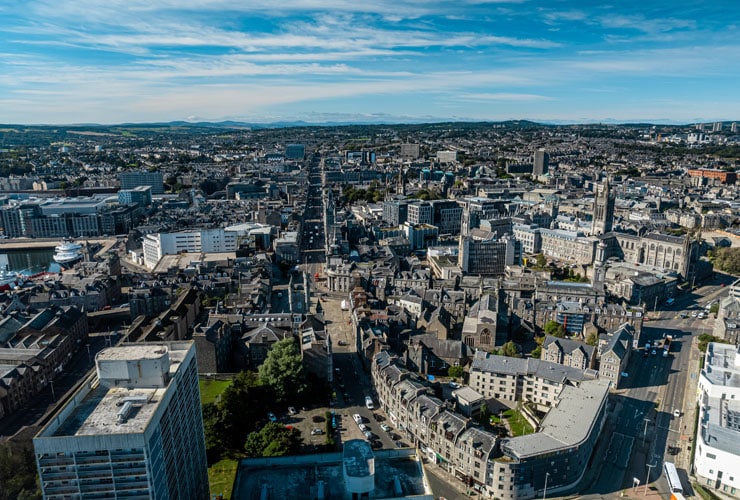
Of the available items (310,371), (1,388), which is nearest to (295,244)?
(310,371)

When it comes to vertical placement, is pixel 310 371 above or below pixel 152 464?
below

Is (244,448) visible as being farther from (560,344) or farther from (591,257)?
(591,257)

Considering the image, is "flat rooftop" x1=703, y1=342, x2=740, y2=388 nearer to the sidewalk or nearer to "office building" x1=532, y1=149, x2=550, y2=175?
the sidewalk

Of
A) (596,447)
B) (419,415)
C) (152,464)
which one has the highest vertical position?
(152,464)

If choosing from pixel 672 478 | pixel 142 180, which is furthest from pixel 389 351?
pixel 142 180

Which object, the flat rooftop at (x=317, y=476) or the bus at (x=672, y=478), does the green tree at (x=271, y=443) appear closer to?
the flat rooftop at (x=317, y=476)

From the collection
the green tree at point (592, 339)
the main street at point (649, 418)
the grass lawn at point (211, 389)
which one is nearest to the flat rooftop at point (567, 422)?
the main street at point (649, 418)

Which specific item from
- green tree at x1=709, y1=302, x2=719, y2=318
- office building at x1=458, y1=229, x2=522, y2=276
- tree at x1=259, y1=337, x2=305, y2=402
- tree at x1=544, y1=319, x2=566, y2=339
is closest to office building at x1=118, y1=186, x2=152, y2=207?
office building at x1=458, y1=229, x2=522, y2=276
